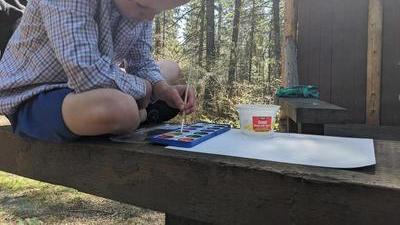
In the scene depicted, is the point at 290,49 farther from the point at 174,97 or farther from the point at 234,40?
the point at 234,40

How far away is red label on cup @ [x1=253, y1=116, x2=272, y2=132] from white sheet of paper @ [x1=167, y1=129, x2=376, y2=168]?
0.03m

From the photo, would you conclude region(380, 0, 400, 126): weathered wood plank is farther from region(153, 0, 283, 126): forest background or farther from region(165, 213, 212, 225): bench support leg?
region(153, 0, 283, 126): forest background

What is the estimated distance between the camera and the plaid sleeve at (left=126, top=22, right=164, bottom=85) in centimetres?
175

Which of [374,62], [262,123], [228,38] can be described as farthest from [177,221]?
[228,38]

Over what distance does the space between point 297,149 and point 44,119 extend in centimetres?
70

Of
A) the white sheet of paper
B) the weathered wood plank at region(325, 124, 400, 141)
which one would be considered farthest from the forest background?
the white sheet of paper

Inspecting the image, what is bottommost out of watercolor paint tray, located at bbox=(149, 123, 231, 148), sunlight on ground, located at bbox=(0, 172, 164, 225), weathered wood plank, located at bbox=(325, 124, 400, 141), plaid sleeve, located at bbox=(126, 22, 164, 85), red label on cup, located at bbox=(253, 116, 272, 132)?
sunlight on ground, located at bbox=(0, 172, 164, 225)

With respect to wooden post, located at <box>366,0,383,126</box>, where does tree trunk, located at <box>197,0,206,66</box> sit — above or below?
above

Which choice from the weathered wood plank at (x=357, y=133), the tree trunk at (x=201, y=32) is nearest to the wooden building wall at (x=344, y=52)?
the weathered wood plank at (x=357, y=133)

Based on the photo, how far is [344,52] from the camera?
5.59m

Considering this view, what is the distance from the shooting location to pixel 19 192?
9.98 ft

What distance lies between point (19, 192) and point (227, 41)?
1620 cm

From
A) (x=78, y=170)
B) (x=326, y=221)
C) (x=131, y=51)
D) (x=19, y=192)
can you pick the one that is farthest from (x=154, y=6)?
(x=19, y=192)

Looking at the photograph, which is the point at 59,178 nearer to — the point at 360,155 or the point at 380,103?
the point at 360,155
